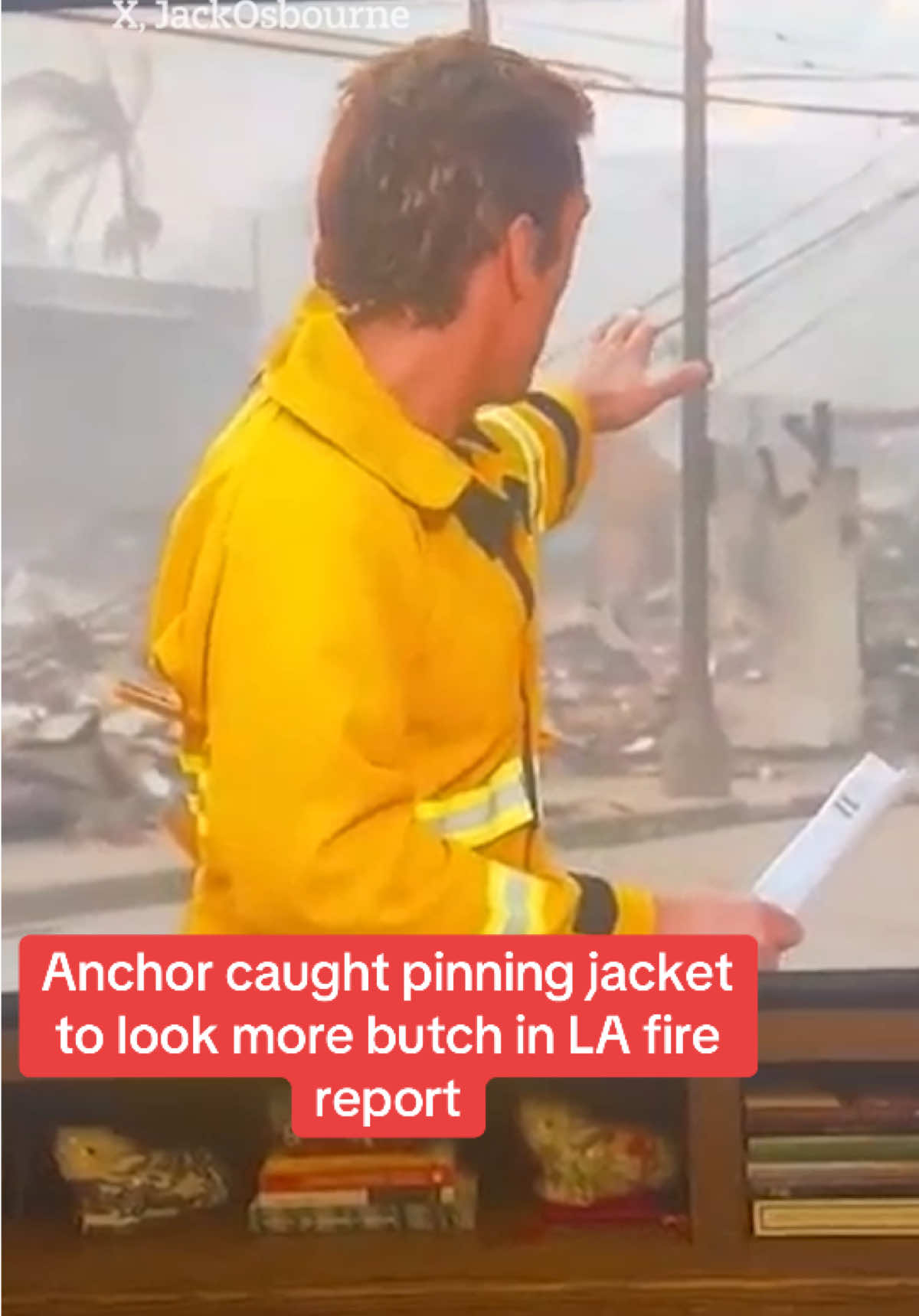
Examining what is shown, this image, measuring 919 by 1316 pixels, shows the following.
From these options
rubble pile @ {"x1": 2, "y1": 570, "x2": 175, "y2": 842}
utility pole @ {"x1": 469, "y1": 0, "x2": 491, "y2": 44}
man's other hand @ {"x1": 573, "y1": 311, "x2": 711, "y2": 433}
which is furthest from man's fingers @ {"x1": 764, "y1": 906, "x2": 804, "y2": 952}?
utility pole @ {"x1": 469, "y1": 0, "x2": 491, "y2": 44}

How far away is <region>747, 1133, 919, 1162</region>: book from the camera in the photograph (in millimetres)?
1942

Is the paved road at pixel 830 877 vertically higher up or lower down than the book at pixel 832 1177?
higher up

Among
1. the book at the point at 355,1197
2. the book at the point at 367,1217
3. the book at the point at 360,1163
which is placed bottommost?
the book at the point at 367,1217

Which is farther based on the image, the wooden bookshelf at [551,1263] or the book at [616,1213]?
the book at [616,1213]

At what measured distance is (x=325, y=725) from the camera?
74.0 inches

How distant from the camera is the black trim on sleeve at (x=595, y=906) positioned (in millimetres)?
1927

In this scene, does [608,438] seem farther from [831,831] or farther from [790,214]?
[831,831]

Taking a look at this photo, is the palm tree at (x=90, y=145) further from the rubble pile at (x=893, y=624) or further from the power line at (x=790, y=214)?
the rubble pile at (x=893, y=624)

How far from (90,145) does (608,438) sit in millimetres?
545

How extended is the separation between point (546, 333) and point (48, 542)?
50cm

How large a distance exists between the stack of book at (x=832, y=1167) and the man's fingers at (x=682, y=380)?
2.17ft

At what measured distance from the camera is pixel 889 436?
6.35 feet

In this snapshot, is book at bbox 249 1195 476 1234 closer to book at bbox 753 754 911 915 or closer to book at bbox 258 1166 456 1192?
book at bbox 258 1166 456 1192

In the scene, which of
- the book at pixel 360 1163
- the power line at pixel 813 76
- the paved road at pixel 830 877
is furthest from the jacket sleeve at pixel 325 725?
the power line at pixel 813 76
